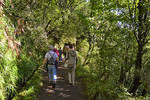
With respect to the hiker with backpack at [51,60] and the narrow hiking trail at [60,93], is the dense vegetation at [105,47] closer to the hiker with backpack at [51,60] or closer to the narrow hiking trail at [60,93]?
the narrow hiking trail at [60,93]

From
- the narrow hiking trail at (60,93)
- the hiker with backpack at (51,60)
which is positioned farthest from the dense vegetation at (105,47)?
the hiker with backpack at (51,60)

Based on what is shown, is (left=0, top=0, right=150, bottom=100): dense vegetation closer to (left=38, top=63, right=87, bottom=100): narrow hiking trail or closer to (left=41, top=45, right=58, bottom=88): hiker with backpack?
(left=38, top=63, right=87, bottom=100): narrow hiking trail

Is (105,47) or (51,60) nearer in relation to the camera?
(51,60)

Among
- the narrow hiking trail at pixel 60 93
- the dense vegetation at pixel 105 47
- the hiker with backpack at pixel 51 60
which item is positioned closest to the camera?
the dense vegetation at pixel 105 47

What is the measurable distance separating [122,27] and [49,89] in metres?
5.23

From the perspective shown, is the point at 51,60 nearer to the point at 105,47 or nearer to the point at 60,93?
the point at 60,93

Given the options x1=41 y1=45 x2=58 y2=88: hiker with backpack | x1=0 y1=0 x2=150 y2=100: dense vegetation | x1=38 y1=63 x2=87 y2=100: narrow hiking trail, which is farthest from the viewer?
x1=41 y1=45 x2=58 y2=88: hiker with backpack

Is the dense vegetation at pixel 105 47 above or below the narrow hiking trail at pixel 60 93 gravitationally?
above

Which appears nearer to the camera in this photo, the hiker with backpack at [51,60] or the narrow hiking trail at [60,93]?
the narrow hiking trail at [60,93]

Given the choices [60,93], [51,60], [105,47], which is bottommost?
[60,93]

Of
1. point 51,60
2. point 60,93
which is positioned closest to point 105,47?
point 51,60

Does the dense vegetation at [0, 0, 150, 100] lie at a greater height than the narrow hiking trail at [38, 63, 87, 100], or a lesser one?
greater

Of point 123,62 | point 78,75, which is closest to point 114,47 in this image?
point 123,62

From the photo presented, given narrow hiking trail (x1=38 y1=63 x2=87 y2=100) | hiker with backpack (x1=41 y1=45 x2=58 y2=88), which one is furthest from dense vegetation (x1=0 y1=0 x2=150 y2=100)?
hiker with backpack (x1=41 y1=45 x2=58 y2=88)
